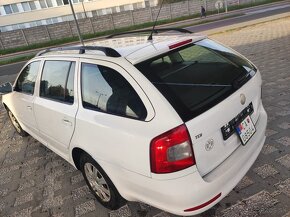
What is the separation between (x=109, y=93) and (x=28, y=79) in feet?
7.15

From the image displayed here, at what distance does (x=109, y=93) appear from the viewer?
2.56m

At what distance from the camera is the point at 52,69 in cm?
350

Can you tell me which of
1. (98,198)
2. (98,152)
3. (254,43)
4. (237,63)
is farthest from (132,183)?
(254,43)

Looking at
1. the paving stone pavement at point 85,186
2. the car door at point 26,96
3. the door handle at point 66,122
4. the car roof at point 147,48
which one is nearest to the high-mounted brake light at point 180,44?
the car roof at point 147,48

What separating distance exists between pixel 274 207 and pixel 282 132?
155 centimetres

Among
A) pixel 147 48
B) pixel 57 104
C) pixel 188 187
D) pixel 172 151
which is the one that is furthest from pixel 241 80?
pixel 57 104

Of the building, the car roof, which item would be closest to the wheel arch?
the car roof

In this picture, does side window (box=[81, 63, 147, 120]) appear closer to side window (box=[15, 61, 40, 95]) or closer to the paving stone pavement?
Answer: the paving stone pavement

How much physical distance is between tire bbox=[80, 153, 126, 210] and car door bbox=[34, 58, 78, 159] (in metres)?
0.36

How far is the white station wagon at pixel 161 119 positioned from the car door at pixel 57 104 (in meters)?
0.02

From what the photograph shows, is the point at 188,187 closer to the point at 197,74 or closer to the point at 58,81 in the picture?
the point at 197,74

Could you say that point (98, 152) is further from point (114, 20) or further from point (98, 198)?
point (114, 20)

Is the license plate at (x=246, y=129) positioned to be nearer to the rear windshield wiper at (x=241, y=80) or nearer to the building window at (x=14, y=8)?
the rear windshield wiper at (x=241, y=80)

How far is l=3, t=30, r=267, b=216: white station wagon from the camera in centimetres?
213
